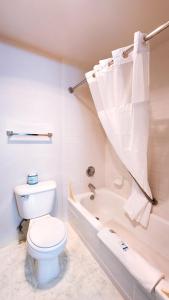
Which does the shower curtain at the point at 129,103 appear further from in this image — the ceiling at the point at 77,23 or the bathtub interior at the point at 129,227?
the ceiling at the point at 77,23

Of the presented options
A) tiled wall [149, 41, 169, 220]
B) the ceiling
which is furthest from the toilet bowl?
the ceiling

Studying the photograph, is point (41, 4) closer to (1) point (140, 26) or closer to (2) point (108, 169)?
(1) point (140, 26)

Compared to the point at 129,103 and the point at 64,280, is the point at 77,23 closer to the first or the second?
the point at 129,103

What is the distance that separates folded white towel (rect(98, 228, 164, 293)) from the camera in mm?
879

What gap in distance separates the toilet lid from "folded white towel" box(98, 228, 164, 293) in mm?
351

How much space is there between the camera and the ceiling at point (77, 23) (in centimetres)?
113

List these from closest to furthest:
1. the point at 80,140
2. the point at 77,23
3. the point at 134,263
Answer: the point at 134,263
the point at 77,23
the point at 80,140

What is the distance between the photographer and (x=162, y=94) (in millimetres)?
1566

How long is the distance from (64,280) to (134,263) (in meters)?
0.70

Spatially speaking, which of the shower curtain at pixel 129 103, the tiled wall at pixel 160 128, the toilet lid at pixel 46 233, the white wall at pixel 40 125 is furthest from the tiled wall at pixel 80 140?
the tiled wall at pixel 160 128

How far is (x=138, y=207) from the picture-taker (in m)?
1.62

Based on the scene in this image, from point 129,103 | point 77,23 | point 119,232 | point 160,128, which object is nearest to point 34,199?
point 119,232

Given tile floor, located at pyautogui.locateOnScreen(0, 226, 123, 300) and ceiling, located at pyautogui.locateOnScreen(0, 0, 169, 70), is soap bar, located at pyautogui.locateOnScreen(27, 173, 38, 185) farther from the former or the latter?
ceiling, located at pyautogui.locateOnScreen(0, 0, 169, 70)

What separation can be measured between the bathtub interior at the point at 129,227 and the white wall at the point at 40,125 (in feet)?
1.03
